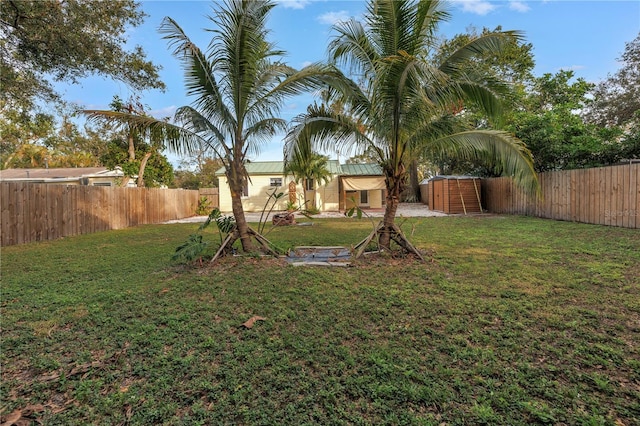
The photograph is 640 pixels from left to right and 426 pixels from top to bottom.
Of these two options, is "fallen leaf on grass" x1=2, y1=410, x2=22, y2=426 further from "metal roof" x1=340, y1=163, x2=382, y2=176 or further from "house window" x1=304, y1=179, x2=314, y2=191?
"house window" x1=304, y1=179, x2=314, y2=191

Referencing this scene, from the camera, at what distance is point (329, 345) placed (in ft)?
8.89

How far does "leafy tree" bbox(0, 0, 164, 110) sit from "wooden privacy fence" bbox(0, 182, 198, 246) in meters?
2.85

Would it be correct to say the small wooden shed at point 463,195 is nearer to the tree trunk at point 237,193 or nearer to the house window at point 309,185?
the house window at point 309,185

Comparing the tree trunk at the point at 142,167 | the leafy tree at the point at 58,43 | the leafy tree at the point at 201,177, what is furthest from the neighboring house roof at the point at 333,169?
the leafy tree at the point at 201,177

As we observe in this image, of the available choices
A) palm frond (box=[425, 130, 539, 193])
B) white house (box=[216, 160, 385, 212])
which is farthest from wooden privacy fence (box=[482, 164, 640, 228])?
white house (box=[216, 160, 385, 212])

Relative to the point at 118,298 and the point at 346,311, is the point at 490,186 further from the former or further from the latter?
the point at 118,298

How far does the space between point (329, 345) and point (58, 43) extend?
1078 centimetres

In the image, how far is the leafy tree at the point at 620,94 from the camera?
14250 millimetres

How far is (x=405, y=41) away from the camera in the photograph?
5020 mm

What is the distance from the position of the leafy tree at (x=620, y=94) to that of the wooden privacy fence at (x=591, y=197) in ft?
22.2

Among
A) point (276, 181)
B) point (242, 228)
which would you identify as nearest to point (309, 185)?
point (276, 181)

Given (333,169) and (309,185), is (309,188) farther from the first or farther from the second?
(333,169)

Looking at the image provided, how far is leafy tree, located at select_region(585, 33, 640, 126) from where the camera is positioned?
14.2 m

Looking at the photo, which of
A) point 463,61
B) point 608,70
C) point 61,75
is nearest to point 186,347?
point 463,61
